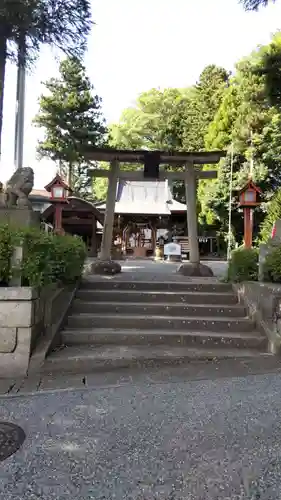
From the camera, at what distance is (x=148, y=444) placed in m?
2.62

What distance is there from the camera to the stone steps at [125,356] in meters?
4.30

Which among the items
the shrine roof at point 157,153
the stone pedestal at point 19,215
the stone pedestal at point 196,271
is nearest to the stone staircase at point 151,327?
the stone pedestal at point 19,215

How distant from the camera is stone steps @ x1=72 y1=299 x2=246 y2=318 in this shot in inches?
223

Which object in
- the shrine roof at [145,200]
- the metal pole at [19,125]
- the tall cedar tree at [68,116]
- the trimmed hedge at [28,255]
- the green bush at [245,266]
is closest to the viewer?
the trimmed hedge at [28,255]

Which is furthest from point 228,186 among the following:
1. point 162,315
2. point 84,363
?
point 84,363

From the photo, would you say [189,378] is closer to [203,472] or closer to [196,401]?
[196,401]

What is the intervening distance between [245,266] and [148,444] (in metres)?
4.12

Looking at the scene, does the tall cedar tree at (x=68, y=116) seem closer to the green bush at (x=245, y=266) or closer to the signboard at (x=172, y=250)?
the signboard at (x=172, y=250)

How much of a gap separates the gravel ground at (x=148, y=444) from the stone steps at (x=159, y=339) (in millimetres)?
1189

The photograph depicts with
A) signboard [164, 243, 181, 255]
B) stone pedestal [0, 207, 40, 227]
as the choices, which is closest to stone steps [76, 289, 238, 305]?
stone pedestal [0, 207, 40, 227]

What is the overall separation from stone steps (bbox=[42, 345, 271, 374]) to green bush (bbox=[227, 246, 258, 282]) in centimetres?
164

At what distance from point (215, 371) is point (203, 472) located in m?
1.99

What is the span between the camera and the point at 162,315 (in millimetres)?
5625

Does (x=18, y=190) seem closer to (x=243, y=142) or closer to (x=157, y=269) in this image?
(x=157, y=269)
